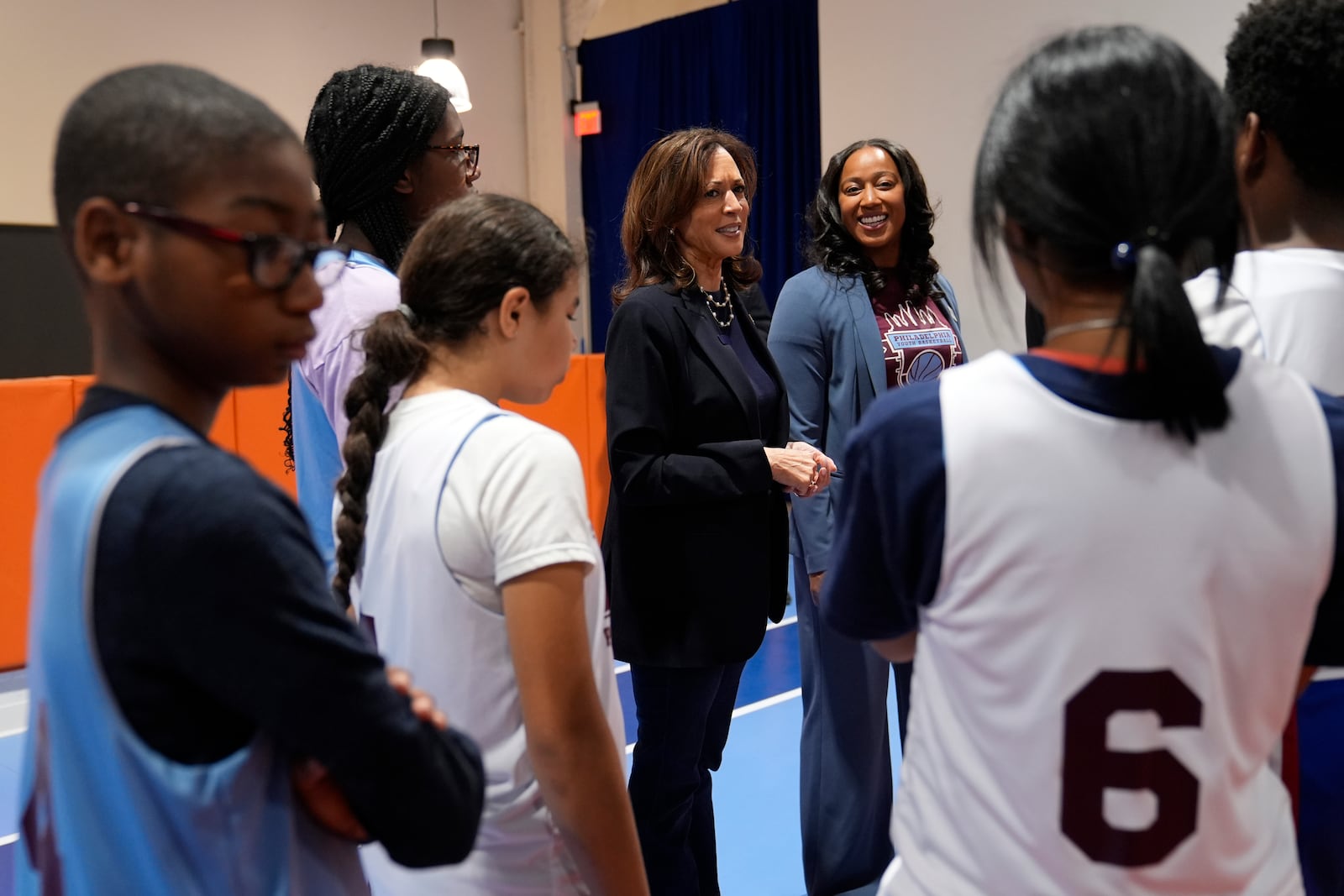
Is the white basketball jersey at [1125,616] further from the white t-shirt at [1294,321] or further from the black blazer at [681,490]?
the black blazer at [681,490]

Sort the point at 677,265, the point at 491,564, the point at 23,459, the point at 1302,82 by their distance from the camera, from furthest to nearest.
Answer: the point at 23,459 → the point at 677,265 → the point at 1302,82 → the point at 491,564

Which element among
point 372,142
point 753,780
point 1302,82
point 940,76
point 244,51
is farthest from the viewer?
point 244,51

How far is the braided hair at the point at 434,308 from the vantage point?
137cm

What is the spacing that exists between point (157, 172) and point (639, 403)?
1485mm

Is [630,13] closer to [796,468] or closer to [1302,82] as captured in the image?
[796,468]

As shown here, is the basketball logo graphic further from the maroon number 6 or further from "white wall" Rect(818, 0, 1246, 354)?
"white wall" Rect(818, 0, 1246, 354)

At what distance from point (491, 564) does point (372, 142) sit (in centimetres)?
102

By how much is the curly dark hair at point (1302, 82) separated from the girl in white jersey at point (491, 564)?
0.88 metres

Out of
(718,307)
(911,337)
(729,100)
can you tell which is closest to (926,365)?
(911,337)

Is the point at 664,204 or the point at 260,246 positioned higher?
the point at 664,204

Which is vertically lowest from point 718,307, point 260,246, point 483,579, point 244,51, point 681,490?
point 681,490

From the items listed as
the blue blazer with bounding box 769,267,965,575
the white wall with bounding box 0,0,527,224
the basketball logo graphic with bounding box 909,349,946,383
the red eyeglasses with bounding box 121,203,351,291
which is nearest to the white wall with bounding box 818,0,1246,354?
the white wall with bounding box 0,0,527,224

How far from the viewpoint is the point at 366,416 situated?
4.49 ft

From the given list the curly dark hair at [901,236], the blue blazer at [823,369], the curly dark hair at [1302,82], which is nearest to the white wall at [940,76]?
the curly dark hair at [901,236]
